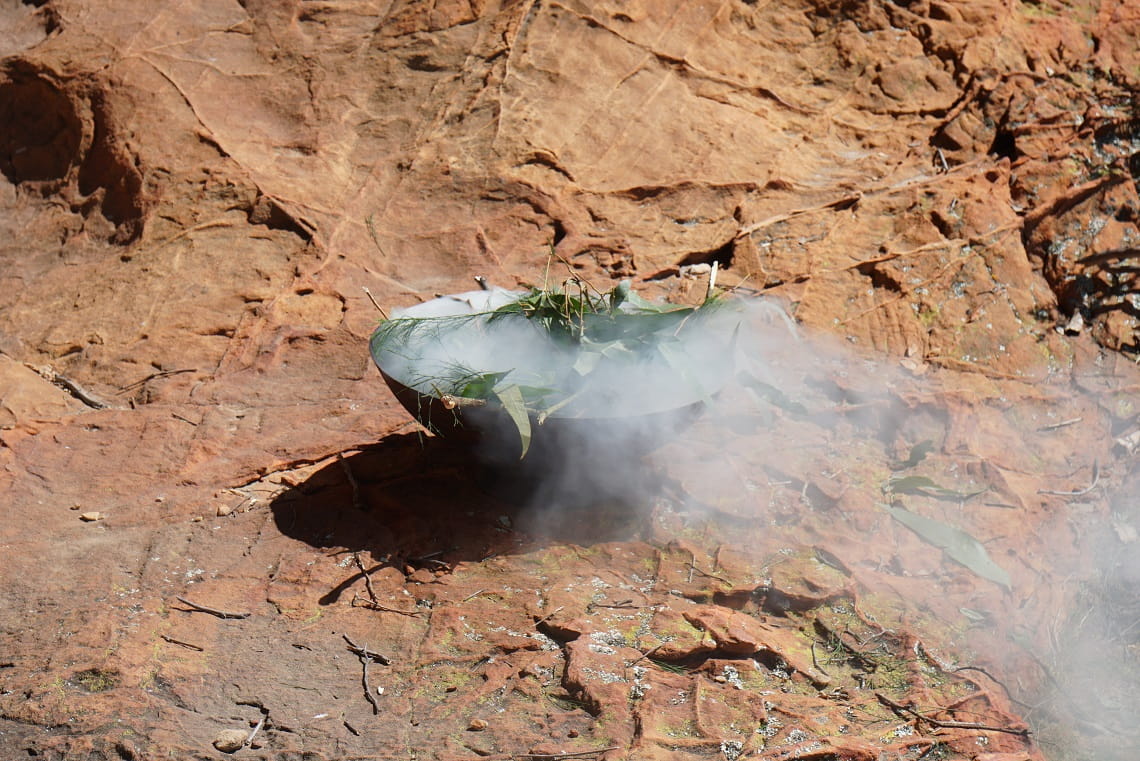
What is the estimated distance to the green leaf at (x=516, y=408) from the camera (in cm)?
346

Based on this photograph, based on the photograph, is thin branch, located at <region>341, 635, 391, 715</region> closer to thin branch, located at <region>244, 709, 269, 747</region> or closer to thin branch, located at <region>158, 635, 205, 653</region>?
thin branch, located at <region>244, 709, 269, 747</region>

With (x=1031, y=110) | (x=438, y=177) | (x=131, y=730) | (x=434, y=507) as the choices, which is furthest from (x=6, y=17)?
(x=1031, y=110)

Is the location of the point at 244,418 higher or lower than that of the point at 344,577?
lower

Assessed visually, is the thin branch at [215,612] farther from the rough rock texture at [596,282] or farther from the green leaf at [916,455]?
the green leaf at [916,455]

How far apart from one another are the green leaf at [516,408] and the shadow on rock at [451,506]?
45 cm

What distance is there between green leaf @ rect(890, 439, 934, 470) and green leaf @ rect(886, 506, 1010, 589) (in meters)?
0.31

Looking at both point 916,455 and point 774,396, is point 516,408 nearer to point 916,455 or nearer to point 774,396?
point 774,396

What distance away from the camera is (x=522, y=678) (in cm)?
312

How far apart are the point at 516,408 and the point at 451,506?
0.75 meters

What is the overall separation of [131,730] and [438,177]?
397 centimetres

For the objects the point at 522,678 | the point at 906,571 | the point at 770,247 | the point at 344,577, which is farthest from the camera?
the point at 770,247

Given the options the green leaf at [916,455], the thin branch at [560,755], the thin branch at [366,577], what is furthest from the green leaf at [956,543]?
the thin branch at [366,577]

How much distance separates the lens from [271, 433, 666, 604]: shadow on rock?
153 inches

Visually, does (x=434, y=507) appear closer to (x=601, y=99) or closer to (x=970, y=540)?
(x=970, y=540)
